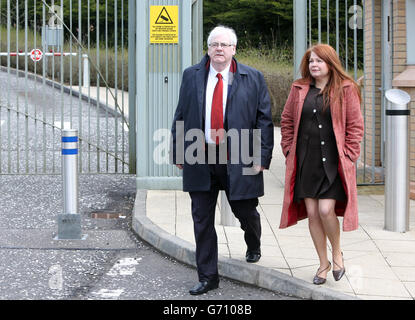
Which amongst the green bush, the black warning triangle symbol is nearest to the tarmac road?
the black warning triangle symbol

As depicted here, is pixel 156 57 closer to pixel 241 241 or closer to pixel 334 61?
pixel 241 241

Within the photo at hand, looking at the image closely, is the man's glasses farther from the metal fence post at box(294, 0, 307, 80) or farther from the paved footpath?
the metal fence post at box(294, 0, 307, 80)

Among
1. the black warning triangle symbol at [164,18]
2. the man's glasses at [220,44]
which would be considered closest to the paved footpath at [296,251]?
the man's glasses at [220,44]

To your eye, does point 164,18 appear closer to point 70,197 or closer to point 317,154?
point 70,197

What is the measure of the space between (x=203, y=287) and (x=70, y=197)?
2.18 meters

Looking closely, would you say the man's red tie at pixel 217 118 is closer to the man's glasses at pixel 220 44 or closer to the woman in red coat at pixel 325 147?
the man's glasses at pixel 220 44

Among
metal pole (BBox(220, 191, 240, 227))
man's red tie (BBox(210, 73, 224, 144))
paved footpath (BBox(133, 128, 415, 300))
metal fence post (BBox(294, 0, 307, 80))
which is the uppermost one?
metal fence post (BBox(294, 0, 307, 80))

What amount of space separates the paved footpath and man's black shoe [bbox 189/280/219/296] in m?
0.39

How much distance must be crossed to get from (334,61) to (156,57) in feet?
13.7

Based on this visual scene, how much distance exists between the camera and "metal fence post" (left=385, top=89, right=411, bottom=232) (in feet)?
24.6

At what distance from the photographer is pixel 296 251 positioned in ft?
21.9

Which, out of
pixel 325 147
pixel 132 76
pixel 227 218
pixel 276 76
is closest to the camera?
pixel 325 147

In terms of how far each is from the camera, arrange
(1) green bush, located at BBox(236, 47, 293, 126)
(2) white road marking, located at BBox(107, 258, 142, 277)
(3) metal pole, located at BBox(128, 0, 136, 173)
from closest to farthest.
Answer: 1. (2) white road marking, located at BBox(107, 258, 142, 277)
2. (3) metal pole, located at BBox(128, 0, 136, 173)
3. (1) green bush, located at BBox(236, 47, 293, 126)

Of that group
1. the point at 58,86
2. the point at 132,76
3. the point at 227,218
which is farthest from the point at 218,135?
the point at 58,86
